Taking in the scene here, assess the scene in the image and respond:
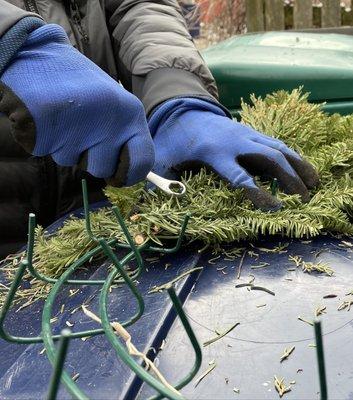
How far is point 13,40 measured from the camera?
3.65 ft

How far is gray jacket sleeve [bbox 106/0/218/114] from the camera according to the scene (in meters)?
1.45

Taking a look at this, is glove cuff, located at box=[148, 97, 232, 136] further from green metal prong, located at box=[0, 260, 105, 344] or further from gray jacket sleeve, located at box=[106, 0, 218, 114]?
green metal prong, located at box=[0, 260, 105, 344]

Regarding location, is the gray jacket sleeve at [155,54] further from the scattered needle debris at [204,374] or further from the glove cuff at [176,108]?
the scattered needle debris at [204,374]

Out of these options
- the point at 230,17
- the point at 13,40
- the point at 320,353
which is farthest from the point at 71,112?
the point at 230,17

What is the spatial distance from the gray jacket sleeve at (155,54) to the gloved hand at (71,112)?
0.86ft

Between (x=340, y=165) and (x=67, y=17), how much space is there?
83cm

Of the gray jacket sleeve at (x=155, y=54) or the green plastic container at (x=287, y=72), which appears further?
the green plastic container at (x=287, y=72)

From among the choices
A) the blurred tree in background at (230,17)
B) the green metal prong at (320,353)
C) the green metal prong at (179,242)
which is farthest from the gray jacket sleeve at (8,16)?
the blurred tree in background at (230,17)

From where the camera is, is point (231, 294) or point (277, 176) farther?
point (277, 176)

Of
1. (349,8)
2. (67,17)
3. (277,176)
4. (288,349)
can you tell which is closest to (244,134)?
(277,176)

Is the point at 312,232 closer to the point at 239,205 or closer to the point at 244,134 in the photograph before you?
the point at 239,205

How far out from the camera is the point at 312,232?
1035mm

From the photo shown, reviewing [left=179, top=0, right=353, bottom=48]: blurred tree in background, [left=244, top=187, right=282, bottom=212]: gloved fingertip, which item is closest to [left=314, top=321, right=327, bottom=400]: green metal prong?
[left=244, top=187, right=282, bottom=212]: gloved fingertip

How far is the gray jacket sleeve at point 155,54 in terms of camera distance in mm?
1446
